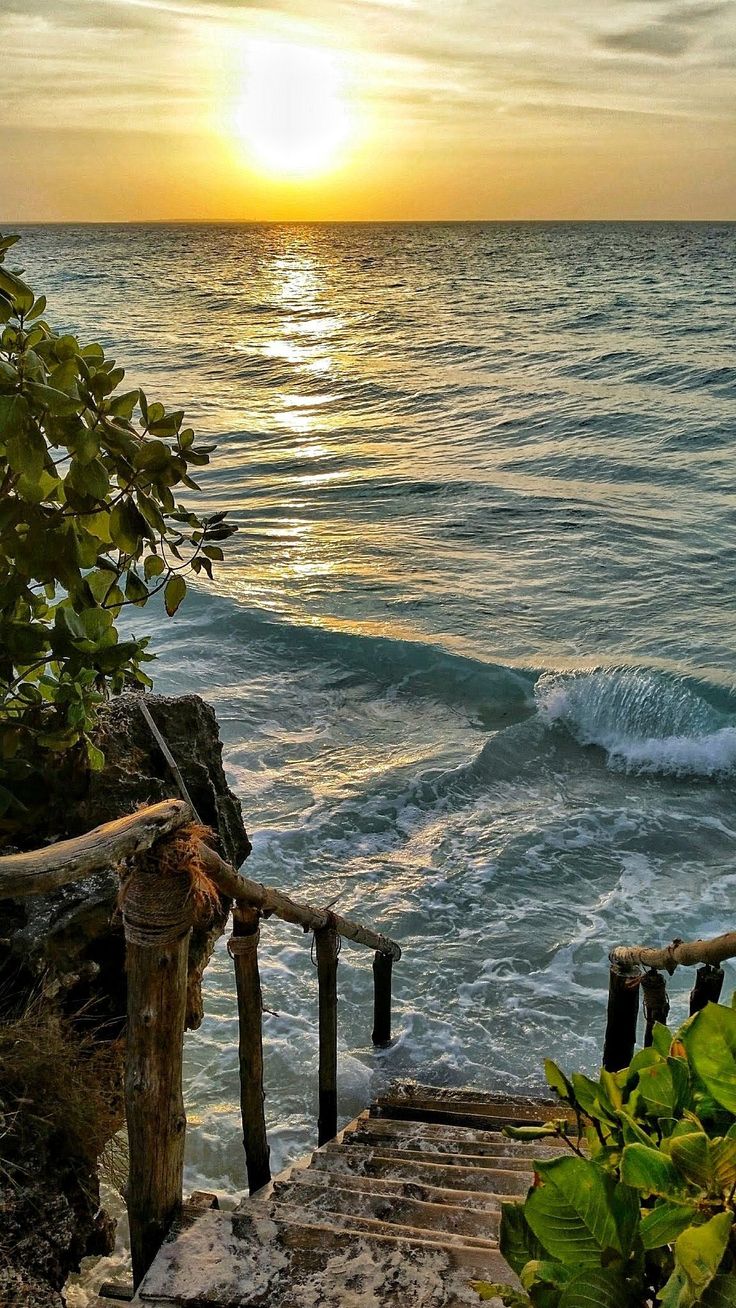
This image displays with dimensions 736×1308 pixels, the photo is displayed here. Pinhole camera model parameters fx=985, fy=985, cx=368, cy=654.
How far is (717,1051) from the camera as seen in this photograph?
1253mm

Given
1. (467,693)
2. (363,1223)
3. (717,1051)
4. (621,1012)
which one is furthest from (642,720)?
(717,1051)

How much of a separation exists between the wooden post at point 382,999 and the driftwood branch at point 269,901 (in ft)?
2.44

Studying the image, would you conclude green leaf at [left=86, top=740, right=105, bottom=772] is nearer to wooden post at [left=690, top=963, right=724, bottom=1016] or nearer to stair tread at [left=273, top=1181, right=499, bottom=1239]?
stair tread at [left=273, top=1181, right=499, bottom=1239]

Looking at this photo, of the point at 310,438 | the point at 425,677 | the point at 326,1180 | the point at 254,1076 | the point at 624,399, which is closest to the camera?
the point at 326,1180

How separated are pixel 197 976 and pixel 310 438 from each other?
2196 cm

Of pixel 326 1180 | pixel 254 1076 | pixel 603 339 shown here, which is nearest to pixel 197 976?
pixel 254 1076

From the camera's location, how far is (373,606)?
14.0 m

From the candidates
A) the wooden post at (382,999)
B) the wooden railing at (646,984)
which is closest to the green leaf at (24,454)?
the wooden railing at (646,984)

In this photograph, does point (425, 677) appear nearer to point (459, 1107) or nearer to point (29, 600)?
point (459, 1107)

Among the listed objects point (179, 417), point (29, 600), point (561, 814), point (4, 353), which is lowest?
point (561, 814)

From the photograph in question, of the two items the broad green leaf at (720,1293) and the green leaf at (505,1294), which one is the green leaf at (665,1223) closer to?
the broad green leaf at (720,1293)

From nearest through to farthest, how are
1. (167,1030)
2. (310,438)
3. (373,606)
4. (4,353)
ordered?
(167,1030) < (4,353) < (373,606) < (310,438)

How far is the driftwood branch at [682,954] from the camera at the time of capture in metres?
2.89

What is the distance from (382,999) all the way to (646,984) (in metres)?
2.43
